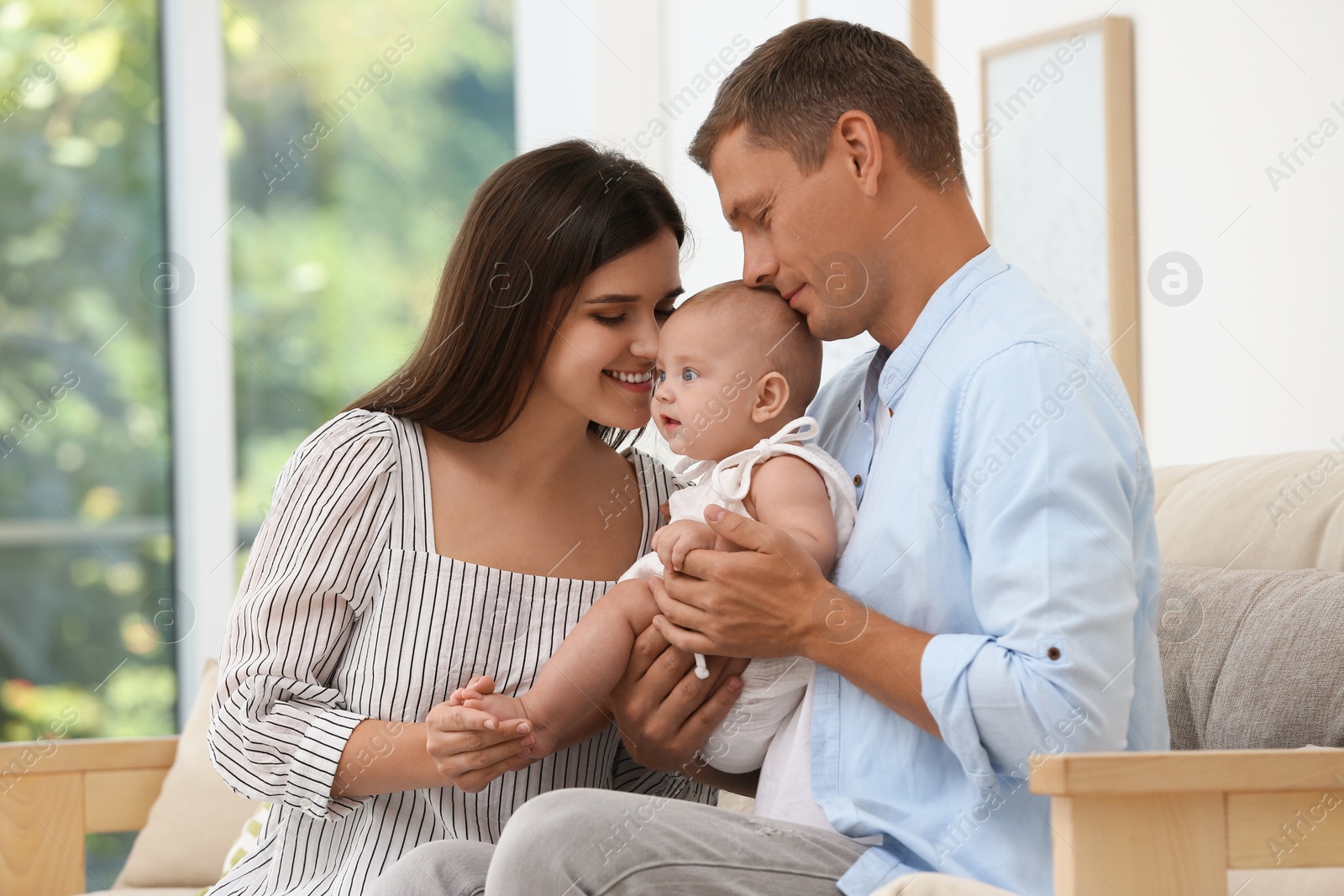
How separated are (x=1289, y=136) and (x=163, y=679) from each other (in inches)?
140

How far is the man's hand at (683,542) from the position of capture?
4.58 ft

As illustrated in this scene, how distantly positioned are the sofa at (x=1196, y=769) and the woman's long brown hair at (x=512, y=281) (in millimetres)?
814

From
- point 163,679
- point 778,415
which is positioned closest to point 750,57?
point 778,415

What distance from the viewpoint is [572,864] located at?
1.14m

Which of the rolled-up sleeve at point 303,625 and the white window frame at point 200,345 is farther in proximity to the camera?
the white window frame at point 200,345

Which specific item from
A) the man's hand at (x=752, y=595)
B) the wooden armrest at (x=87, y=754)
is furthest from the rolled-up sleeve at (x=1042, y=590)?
the wooden armrest at (x=87, y=754)

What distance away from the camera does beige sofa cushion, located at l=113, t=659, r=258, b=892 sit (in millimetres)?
2314

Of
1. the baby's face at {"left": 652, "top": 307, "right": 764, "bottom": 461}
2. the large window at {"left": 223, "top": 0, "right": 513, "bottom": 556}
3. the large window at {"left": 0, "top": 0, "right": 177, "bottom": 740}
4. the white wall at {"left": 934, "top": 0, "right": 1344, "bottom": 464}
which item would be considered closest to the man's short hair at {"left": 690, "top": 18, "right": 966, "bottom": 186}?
the baby's face at {"left": 652, "top": 307, "right": 764, "bottom": 461}

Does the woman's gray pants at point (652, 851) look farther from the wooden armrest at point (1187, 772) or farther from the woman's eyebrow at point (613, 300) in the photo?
the woman's eyebrow at point (613, 300)

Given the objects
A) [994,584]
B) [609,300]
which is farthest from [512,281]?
[994,584]


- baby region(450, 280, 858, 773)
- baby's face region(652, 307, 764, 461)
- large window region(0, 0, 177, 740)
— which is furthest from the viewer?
large window region(0, 0, 177, 740)

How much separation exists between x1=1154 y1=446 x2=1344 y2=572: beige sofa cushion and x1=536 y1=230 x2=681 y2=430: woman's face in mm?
781

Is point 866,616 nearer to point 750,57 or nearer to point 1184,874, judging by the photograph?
point 1184,874

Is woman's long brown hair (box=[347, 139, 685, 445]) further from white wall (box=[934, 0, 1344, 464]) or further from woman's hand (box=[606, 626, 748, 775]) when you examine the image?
white wall (box=[934, 0, 1344, 464])
